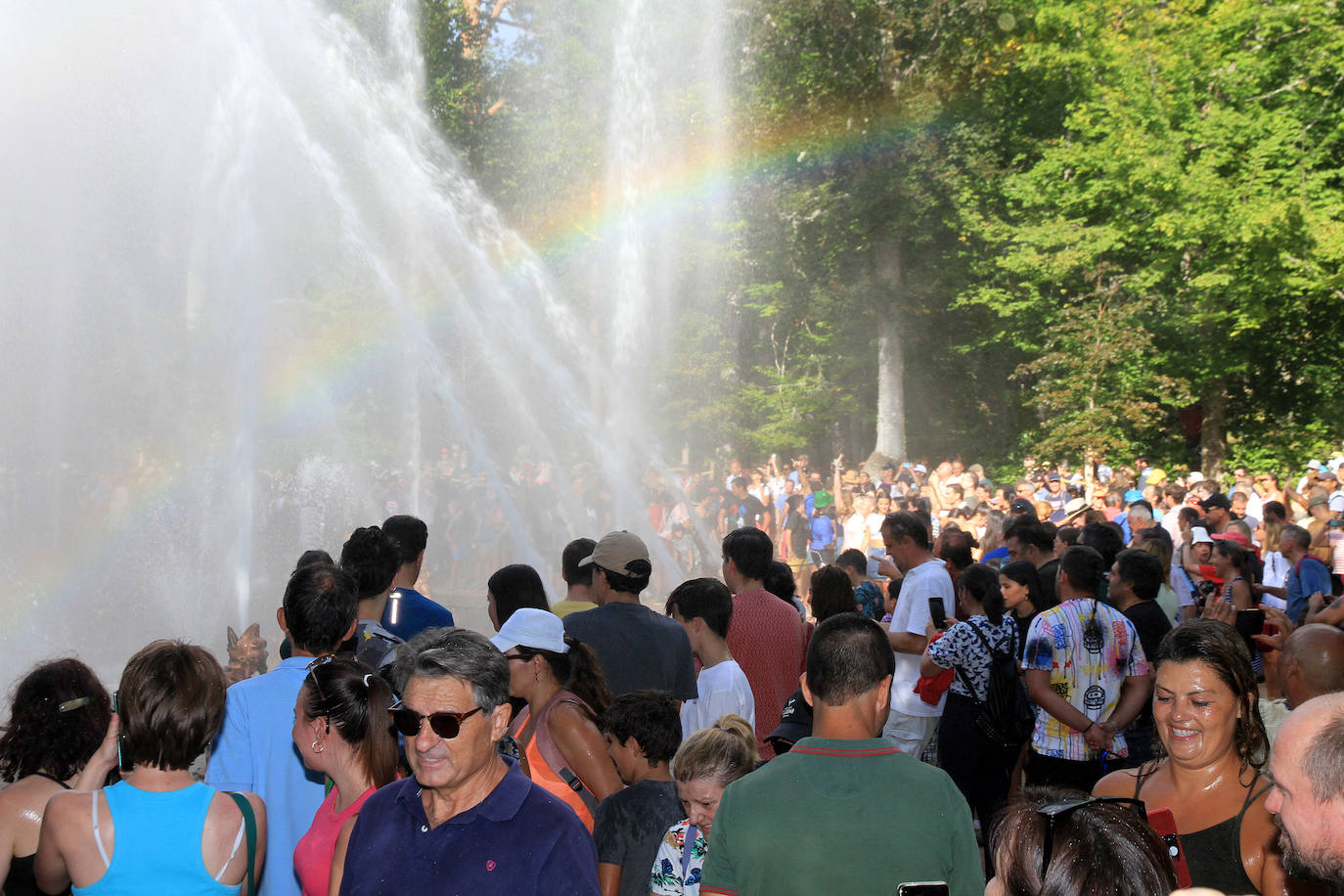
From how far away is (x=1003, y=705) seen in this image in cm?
597

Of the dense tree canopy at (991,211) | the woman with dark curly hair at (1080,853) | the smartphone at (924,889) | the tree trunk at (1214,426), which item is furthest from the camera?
the tree trunk at (1214,426)

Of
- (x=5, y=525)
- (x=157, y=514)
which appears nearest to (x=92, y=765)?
(x=157, y=514)

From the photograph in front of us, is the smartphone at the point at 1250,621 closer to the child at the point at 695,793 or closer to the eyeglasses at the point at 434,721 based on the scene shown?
the child at the point at 695,793

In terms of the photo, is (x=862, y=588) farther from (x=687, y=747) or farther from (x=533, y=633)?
(x=687, y=747)

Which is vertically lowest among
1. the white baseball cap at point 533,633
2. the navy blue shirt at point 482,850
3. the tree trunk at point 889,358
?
the navy blue shirt at point 482,850

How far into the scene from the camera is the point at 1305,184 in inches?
875

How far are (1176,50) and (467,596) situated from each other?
19034 mm

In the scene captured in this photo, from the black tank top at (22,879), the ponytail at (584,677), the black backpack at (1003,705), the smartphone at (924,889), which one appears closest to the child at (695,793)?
the ponytail at (584,677)

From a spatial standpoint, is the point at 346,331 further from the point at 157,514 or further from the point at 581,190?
the point at 157,514

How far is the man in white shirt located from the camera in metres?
6.33

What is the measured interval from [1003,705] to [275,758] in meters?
3.67

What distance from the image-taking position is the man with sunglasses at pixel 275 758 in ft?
12.3

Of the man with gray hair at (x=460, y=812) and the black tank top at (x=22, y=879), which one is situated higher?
the man with gray hair at (x=460, y=812)

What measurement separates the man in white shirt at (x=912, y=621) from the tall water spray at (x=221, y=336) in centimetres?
864
